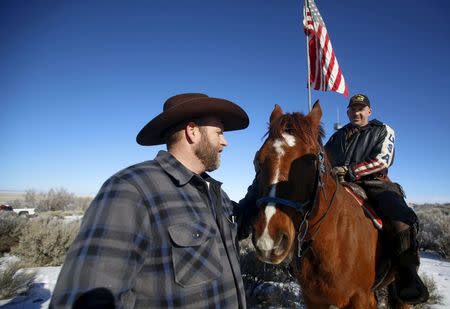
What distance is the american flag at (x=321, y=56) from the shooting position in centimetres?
654

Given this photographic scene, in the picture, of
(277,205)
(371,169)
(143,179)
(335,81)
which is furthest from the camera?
(335,81)

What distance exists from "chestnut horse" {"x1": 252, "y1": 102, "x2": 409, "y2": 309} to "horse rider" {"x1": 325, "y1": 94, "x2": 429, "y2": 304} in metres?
0.30

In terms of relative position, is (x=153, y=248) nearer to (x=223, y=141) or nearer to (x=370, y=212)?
(x=223, y=141)

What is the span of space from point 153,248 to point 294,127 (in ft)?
5.83

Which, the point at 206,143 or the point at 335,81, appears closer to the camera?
the point at 206,143

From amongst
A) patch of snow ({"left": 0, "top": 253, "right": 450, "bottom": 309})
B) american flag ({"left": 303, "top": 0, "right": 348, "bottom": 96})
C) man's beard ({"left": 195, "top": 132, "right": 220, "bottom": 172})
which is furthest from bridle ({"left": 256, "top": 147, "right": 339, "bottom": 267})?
american flag ({"left": 303, "top": 0, "right": 348, "bottom": 96})

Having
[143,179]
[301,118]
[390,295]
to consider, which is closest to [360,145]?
[301,118]

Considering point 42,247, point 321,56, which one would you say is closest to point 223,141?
point 321,56

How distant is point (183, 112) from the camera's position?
213cm

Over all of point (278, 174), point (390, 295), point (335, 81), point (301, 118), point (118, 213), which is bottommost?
point (390, 295)

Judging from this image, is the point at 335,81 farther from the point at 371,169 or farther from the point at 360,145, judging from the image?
the point at 371,169

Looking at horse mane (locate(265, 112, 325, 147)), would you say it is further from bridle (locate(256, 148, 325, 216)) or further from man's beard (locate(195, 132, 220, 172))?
man's beard (locate(195, 132, 220, 172))

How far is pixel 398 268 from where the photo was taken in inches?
138

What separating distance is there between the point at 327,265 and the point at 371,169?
1.63 m
